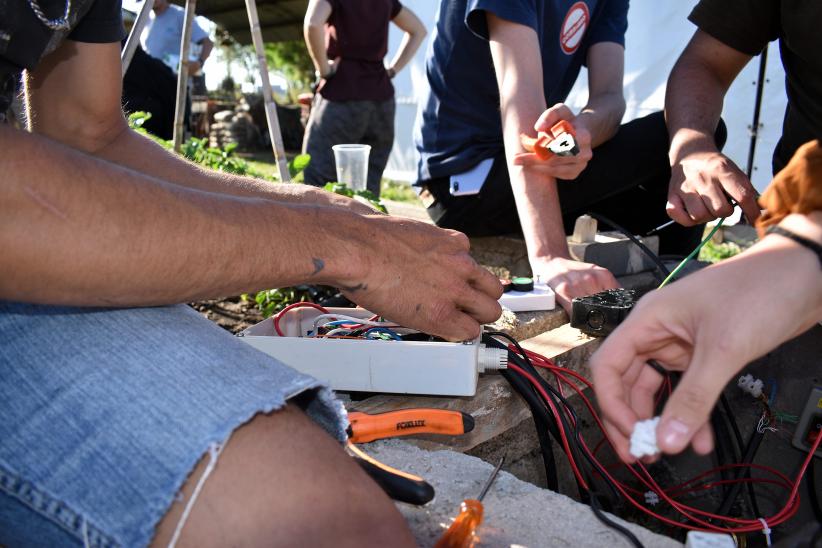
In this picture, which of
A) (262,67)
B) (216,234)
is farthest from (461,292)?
(262,67)

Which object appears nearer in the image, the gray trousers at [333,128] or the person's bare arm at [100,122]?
the person's bare arm at [100,122]

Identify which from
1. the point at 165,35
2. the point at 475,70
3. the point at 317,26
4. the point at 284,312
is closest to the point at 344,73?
the point at 317,26

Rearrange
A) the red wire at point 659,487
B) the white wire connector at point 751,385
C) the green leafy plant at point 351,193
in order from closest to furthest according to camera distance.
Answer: the red wire at point 659,487, the white wire connector at point 751,385, the green leafy plant at point 351,193

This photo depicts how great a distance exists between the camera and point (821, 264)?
25.9 inches

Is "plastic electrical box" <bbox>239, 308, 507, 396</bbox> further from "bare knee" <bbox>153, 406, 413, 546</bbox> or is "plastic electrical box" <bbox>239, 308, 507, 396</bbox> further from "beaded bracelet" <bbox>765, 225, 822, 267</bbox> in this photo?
"beaded bracelet" <bbox>765, 225, 822, 267</bbox>

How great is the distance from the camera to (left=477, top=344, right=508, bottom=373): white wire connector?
1301 mm

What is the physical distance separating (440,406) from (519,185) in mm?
933

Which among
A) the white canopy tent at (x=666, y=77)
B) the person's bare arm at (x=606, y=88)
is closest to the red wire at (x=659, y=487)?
the person's bare arm at (x=606, y=88)

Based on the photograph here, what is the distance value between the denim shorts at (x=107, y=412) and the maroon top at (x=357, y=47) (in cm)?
346

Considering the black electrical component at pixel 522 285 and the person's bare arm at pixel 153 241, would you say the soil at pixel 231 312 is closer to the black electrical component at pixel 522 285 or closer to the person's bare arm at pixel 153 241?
the black electrical component at pixel 522 285

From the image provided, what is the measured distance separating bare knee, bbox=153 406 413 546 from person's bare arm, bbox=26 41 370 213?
61 centimetres

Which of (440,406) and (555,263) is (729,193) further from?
(440,406)

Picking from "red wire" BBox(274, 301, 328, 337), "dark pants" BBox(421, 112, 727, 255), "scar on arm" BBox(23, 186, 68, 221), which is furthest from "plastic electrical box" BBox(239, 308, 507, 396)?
"dark pants" BBox(421, 112, 727, 255)

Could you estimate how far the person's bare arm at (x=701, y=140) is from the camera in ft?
5.33
